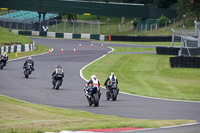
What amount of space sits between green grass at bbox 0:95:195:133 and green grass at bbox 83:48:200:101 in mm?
8239

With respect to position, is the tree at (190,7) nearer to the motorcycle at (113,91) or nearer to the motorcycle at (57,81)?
the motorcycle at (57,81)

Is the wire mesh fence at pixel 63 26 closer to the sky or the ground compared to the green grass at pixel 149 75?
closer to the sky

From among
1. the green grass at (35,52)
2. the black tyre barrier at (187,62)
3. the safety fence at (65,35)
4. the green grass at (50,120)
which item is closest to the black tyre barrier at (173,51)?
the black tyre barrier at (187,62)

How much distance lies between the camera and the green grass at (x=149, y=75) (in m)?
26.3

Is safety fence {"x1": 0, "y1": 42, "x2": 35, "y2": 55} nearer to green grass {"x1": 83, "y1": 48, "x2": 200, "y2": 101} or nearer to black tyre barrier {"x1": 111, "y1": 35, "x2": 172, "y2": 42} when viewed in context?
green grass {"x1": 83, "y1": 48, "x2": 200, "y2": 101}

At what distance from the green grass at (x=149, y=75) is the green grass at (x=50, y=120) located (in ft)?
27.0

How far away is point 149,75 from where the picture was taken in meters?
34.5

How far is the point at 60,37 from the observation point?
73625 millimetres

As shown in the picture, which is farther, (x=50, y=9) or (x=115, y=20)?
(x=115, y=20)

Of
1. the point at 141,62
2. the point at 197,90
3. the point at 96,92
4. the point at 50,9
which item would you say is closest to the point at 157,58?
the point at 141,62

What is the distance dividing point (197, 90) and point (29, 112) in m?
13.3

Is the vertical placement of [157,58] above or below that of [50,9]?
below

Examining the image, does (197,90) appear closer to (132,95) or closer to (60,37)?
(132,95)

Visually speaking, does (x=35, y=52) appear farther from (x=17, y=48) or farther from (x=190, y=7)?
(x=190, y=7)
